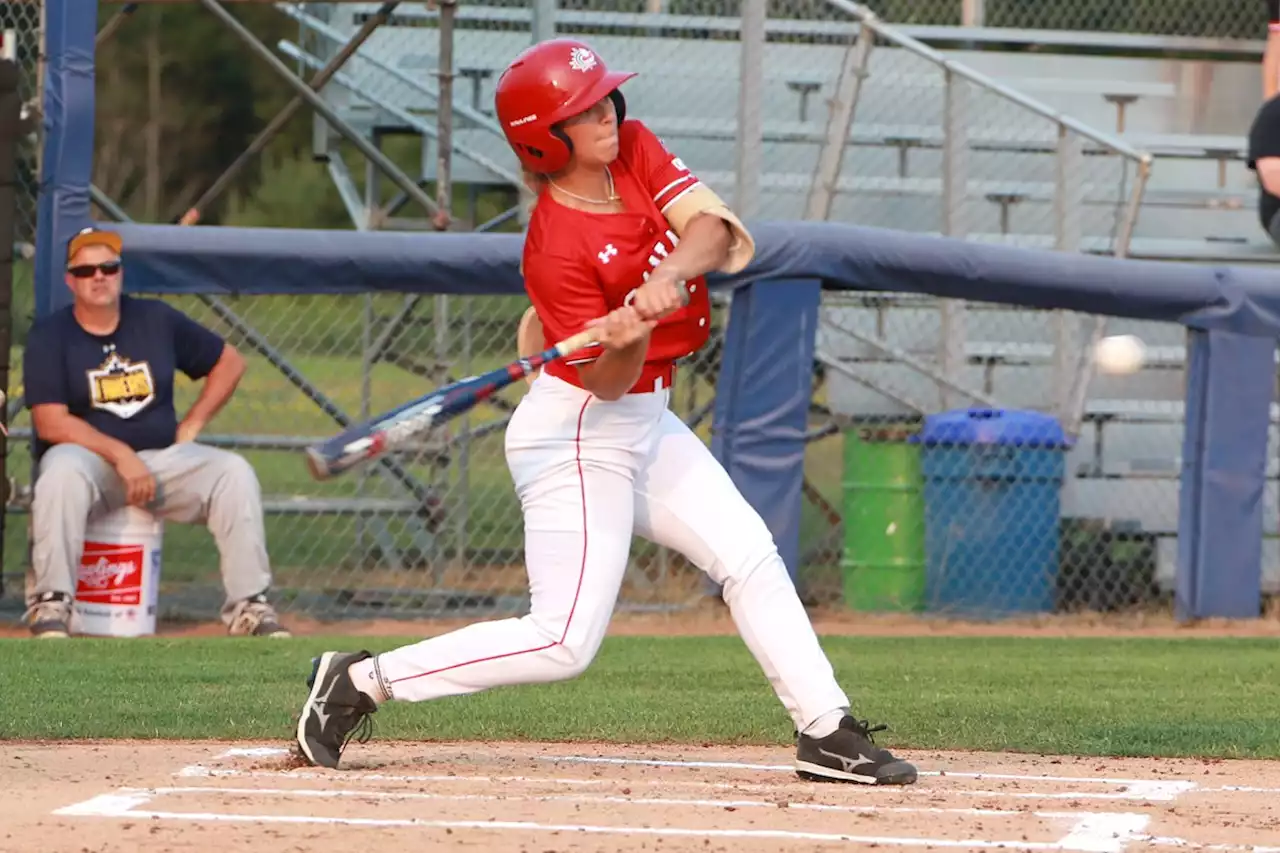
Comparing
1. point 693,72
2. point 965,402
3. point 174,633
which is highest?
point 693,72

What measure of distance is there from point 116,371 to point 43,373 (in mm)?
300

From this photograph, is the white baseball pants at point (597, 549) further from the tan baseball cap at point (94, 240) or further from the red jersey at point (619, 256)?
the tan baseball cap at point (94, 240)

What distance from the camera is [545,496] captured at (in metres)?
5.07

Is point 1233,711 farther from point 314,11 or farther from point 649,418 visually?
point 314,11

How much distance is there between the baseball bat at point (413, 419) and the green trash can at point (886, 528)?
5718mm

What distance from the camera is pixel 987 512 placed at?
1057 cm

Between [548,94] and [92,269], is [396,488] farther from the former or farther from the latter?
[548,94]

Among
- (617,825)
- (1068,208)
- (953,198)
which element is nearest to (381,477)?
(953,198)

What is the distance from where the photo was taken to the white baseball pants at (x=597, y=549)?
5039 mm

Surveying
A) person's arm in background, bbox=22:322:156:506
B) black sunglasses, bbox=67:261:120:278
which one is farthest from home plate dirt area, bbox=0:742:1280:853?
black sunglasses, bbox=67:261:120:278

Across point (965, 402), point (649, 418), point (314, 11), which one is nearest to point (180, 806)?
point (649, 418)

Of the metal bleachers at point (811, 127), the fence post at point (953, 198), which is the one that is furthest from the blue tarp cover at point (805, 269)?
the metal bleachers at point (811, 127)

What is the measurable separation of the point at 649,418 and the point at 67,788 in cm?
163

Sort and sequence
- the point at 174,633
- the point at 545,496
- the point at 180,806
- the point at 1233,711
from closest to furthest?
the point at 180,806, the point at 545,496, the point at 1233,711, the point at 174,633
